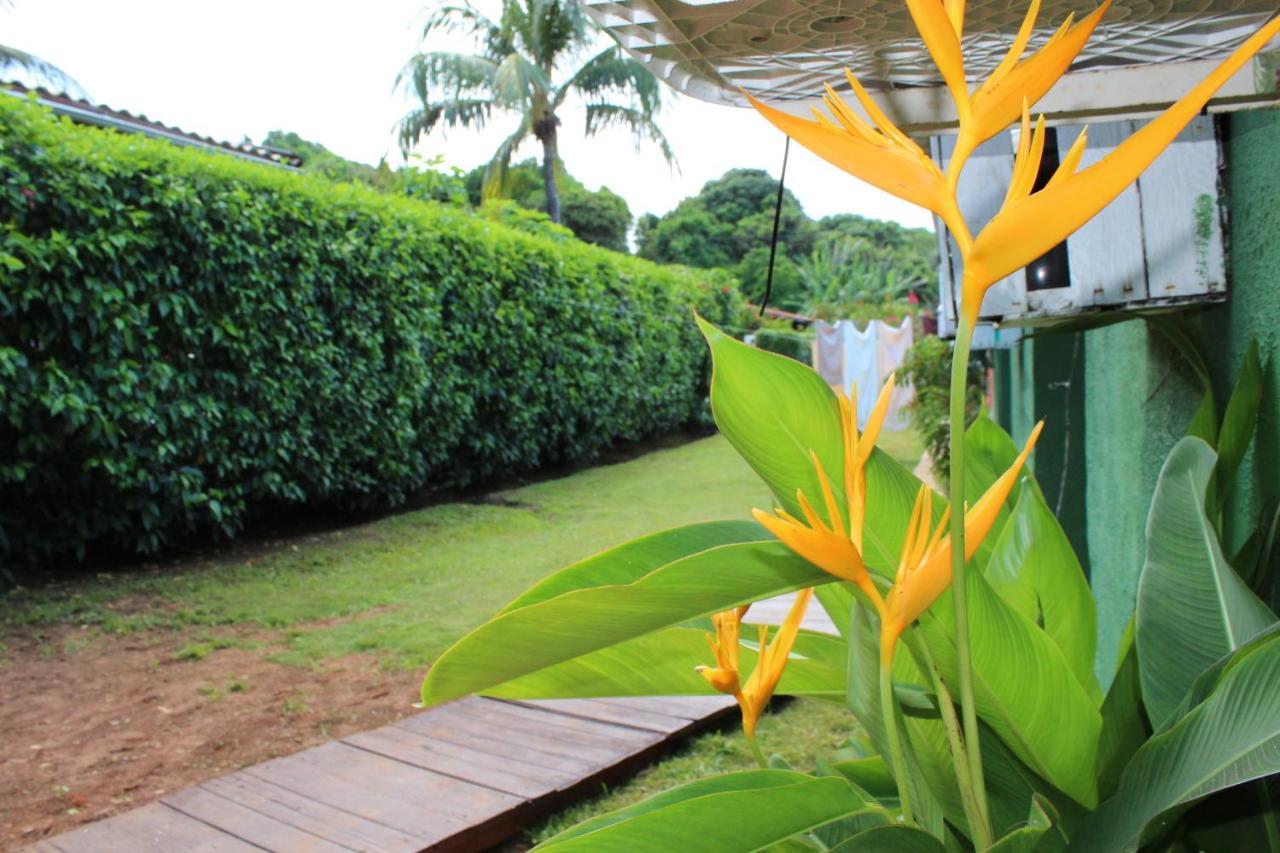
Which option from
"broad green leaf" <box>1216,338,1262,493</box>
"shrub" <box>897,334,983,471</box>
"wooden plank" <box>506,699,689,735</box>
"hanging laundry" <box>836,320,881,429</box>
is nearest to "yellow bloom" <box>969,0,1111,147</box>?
"broad green leaf" <box>1216,338,1262,493</box>

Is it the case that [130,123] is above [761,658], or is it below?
above

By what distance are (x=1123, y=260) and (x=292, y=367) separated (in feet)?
17.8

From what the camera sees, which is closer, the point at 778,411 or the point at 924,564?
the point at 924,564

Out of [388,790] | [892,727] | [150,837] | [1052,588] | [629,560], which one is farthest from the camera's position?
[388,790]

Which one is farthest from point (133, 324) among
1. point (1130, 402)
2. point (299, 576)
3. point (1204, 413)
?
point (1204, 413)

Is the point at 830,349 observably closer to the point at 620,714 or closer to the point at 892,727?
the point at 620,714

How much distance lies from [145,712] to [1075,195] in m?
3.82

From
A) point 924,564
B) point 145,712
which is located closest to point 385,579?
point 145,712

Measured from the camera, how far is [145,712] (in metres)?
3.61

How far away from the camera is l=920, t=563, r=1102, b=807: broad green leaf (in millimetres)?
1024

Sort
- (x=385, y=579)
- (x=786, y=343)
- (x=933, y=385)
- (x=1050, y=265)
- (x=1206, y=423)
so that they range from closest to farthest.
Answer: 1. (x=1206, y=423)
2. (x=1050, y=265)
3. (x=385, y=579)
4. (x=933, y=385)
5. (x=786, y=343)

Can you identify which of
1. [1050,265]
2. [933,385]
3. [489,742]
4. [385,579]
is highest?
[1050,265]

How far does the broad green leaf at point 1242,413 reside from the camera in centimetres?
140

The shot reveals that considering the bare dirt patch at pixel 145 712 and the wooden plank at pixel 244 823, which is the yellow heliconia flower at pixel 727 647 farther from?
the bare dirt patch at pixel 145 712
